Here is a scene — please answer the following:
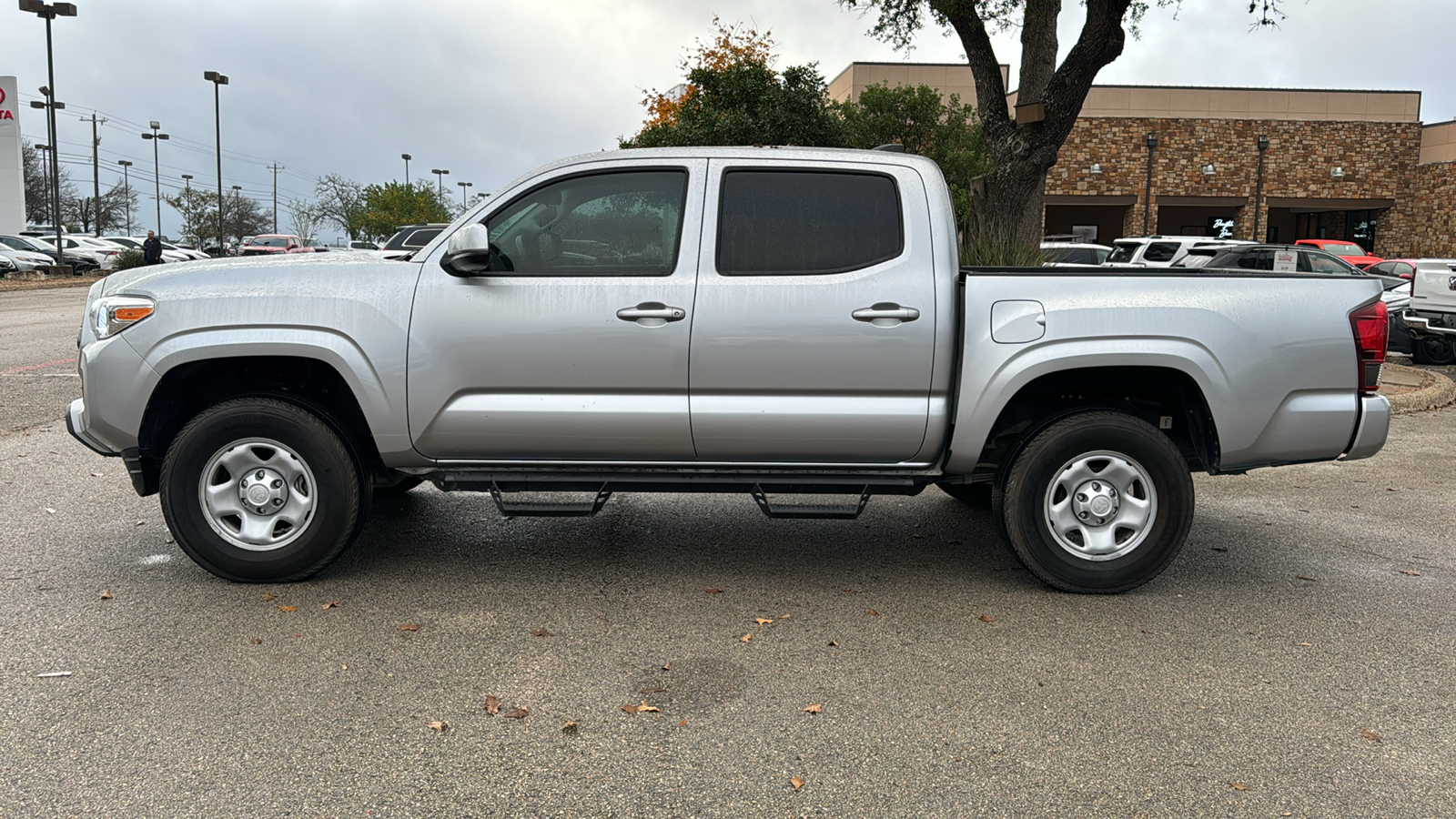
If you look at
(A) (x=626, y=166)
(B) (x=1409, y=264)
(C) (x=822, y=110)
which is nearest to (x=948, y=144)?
(C) (x=822, y=110)

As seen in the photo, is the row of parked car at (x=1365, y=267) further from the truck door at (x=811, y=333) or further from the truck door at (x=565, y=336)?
Answer: the truck door at (x=565, y=336)

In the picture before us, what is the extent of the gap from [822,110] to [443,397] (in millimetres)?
22446

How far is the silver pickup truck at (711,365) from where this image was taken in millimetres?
4957

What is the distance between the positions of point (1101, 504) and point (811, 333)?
1.54 meters

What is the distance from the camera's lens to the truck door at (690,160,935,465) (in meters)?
4.95

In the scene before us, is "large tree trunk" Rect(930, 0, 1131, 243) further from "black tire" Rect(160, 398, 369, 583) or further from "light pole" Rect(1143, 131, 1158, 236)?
"light pole" Rect(1143, 131, 1158, 236)

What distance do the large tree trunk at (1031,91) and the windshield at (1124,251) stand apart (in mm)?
10657

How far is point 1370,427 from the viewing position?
5066 millimetres

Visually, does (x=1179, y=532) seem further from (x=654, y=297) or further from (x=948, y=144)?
(x=948, y=144)

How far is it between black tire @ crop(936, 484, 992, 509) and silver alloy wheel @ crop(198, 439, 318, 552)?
368 cm

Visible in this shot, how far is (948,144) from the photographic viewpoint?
34.7 metres

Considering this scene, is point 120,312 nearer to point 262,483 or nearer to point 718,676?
point 262,483

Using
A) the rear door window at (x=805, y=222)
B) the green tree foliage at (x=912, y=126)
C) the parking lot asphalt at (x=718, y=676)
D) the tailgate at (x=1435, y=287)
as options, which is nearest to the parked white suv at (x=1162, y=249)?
the tailgate at (x=1435, y=287)

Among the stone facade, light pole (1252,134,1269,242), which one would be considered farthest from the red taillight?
the stone facade
